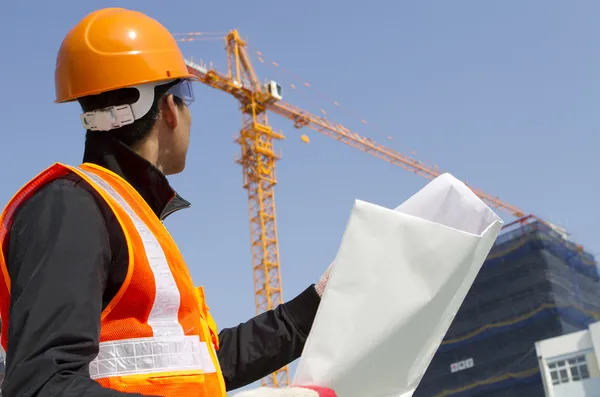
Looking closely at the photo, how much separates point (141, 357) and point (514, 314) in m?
59.6

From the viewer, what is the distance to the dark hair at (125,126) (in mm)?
1992

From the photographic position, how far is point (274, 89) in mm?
53844

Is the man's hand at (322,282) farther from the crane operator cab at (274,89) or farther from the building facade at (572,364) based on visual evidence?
the crane operator cab at (274,89)

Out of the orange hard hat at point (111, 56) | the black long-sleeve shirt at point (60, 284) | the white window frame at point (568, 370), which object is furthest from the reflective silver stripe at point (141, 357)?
the white window frame at point (568, 370)

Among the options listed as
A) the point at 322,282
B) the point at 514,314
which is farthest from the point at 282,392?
the point at 514,314

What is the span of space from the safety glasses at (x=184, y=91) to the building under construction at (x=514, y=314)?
55414 mm

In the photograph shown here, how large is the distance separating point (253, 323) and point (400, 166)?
60594 millimetres

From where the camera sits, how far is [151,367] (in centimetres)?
168

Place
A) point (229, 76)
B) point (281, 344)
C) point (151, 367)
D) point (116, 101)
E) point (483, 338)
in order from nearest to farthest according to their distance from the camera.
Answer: point (151, 367) → point (116, 101) → point (281, 344) → point (229, 76) → point (483, 338)

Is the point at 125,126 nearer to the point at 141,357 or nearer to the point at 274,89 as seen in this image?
the point at 141,357

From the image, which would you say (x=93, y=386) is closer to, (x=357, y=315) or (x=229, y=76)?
(x=357, y=315)

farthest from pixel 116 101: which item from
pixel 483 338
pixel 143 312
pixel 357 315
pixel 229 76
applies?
pixel 483 338

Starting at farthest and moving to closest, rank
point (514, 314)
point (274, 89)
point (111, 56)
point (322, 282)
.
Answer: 1. point (514, 314)
2. point (274, 89)
3. point (322, 282)
4. point (111, 56)

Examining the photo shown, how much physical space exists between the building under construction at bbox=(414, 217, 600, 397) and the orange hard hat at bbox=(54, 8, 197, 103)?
55.6 metres
